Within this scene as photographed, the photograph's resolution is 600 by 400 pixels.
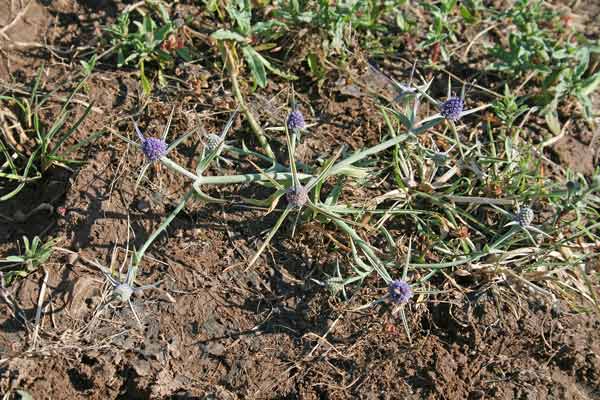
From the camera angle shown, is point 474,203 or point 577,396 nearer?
point 577,396

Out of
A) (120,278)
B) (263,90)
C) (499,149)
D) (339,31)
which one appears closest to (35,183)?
(120,278)

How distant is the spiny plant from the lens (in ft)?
9.44

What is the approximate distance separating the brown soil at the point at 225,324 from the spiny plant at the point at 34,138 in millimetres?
70

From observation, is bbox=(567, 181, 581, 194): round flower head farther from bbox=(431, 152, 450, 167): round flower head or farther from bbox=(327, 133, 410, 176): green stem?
bbox=(327, 133, 410, 176): green stem

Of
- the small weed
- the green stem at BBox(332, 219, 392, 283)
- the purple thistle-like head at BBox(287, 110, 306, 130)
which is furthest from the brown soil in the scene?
the purple thistle-like head at BBox(287, 110, 306, 130)

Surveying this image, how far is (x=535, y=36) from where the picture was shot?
353cm

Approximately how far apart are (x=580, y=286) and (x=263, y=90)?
198 cm

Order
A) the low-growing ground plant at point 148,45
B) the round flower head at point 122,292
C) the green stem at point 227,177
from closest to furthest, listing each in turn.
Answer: the round flower head at point 122,292
the green stem at point 227,177
the low-growing ground plant at point 148,45

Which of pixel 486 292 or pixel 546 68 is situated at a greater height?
pixel 546 68

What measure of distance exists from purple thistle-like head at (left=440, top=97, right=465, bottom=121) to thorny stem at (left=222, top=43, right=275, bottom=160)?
87 cm

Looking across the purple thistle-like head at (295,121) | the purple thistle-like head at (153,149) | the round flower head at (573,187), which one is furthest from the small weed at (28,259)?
the round flower head at (573,187)

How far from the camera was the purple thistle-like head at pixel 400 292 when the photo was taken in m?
2.48

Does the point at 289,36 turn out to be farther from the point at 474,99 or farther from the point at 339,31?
the point at 474,99

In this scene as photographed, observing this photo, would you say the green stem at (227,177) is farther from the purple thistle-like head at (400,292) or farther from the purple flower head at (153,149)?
the purple thistle-like head at (400,292)
